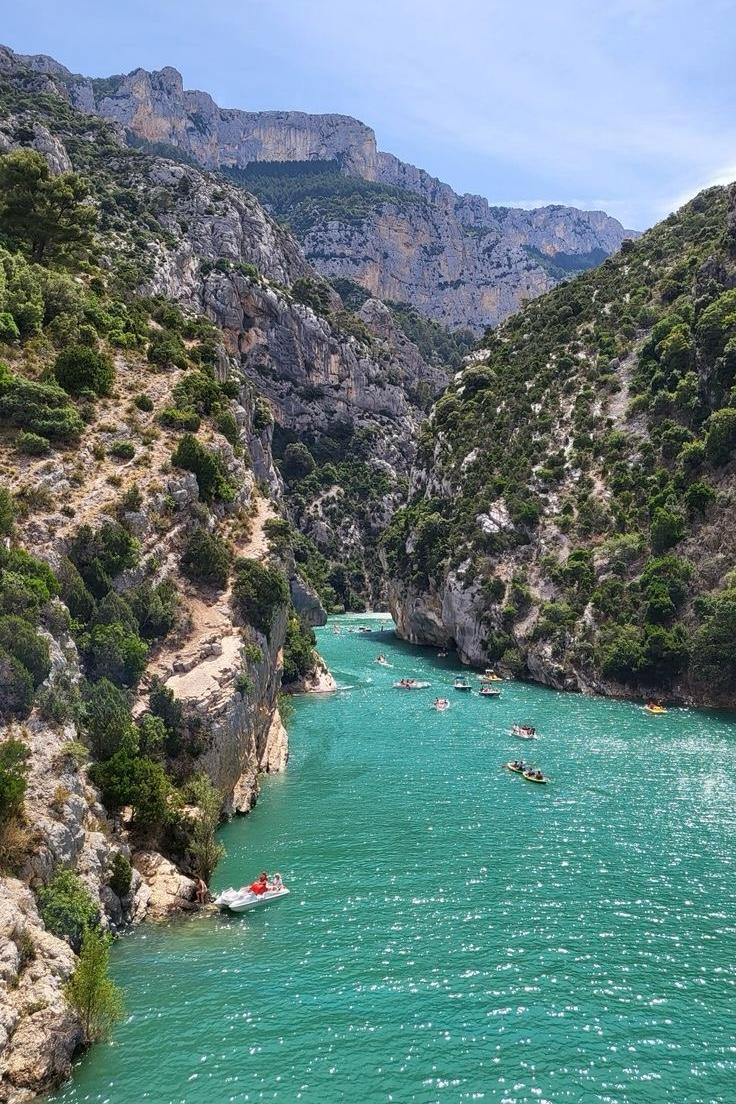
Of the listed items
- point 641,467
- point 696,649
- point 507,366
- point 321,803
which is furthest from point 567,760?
point 507,366

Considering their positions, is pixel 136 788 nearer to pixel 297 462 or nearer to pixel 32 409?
pixel 32 409

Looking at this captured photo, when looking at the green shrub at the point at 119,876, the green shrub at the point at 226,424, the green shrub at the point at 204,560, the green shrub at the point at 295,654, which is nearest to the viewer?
the green shrub at the point at 119,876

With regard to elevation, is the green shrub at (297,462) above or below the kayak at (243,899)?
above

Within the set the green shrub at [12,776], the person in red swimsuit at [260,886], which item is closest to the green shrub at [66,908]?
the green shrub at [12,776]

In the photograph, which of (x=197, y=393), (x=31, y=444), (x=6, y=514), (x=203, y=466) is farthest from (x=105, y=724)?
(x=197, y=393)

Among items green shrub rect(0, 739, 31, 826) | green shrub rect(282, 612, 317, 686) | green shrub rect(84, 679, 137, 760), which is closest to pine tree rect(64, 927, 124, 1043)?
green shrub rect(0, 739, 31, 826)

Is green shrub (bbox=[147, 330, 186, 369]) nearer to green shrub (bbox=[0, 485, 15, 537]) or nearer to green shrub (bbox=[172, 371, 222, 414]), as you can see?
green shrub (bbox=[172, 371, 222, 414])

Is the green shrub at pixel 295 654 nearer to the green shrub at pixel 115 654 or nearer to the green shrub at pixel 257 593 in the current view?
the green shrub at pixel 257 593

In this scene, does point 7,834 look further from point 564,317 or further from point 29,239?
point 564,317
